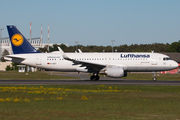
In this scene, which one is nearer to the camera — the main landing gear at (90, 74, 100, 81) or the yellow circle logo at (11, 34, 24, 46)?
the main landing gear at (90, 74, 100, 81)

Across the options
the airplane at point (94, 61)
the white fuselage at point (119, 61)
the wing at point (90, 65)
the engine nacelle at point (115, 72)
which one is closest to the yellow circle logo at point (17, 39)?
the airplane at point (94, 61)

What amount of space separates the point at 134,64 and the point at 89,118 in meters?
28.5

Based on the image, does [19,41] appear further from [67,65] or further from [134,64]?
[134,64]

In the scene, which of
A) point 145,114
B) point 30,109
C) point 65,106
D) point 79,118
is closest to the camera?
point 79,118

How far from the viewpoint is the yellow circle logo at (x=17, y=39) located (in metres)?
42.9

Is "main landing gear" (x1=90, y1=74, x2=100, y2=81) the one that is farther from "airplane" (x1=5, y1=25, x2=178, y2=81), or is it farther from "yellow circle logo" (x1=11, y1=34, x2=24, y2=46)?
"yellow circle logo" (x1=11, y1=34, x2=24, y2=46)

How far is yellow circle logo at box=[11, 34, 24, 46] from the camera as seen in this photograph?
1688 inches

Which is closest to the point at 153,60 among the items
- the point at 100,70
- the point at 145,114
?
the point at 100,70

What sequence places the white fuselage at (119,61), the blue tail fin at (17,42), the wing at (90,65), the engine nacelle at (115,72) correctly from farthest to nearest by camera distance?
1. the blue tail fin at (17,42)
2. the white fuselage at (119,61)
3. the wing at (90,65)
4. the engine nacelle at (115,72)

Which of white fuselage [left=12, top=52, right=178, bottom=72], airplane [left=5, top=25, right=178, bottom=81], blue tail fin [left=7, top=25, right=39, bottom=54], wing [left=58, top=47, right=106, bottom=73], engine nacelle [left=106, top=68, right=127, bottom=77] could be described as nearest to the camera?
engine nacelle [left=106, top=68, right=127, bottom=77]

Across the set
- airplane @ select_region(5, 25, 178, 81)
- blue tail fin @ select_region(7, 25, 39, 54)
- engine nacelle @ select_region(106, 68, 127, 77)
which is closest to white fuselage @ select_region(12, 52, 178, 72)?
airplane @ select_region(5, 25, 178, 81)

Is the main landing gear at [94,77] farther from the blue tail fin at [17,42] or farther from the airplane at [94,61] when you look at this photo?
the blue tail fin at [17,42]

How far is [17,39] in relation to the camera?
43000 millimetres

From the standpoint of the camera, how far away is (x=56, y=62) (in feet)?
136
